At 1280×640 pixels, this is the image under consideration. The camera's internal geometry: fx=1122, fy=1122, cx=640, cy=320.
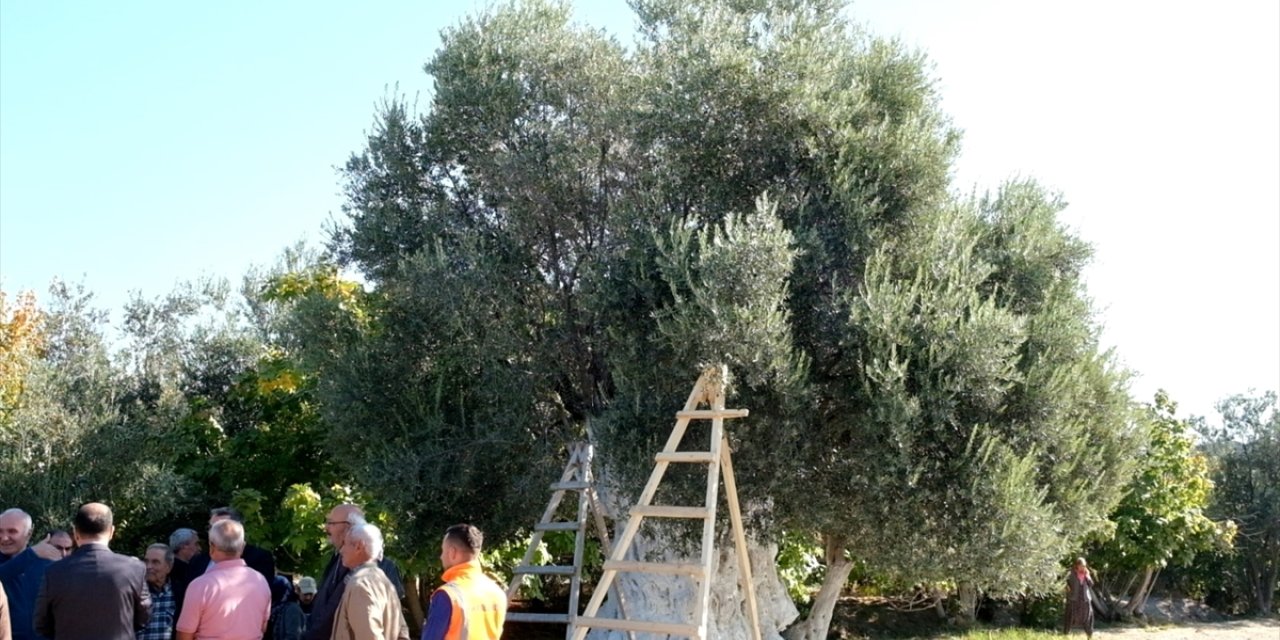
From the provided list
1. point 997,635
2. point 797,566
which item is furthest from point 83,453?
point 997,635

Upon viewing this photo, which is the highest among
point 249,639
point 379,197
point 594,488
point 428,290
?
point 379,197

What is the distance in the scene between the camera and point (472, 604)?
639 cm

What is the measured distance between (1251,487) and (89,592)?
33.1 metres

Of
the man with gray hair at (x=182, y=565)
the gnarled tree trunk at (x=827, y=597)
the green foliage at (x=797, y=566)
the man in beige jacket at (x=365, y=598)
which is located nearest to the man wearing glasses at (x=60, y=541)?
the man with gray hair at (x=182, y=565)

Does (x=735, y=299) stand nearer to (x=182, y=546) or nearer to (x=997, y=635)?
(x=182, y=546)

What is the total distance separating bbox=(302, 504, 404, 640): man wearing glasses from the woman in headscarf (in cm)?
1769

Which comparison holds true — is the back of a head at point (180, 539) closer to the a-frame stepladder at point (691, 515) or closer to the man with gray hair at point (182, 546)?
the man with gray hair at point (182, 546)

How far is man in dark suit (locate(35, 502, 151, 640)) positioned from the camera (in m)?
6.57

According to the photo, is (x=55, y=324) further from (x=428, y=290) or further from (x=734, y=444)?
(x=734, y=444)

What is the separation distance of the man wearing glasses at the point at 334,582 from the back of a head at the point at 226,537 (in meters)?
0.60

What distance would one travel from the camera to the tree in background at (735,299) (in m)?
10.9

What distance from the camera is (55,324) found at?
27.2 metres

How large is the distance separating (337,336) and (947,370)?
7.47 metres

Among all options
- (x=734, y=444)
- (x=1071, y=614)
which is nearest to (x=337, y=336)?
(x=734, y=444)
